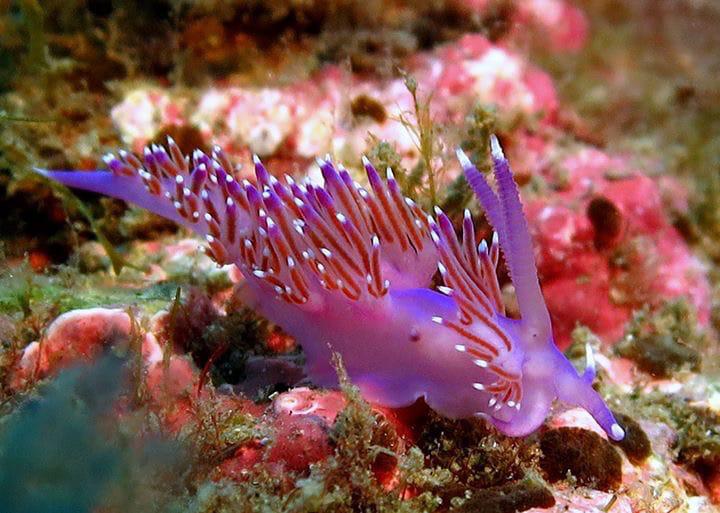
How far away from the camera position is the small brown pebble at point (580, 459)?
2609 mm

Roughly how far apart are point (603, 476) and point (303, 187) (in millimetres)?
1899

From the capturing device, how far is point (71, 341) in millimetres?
2932

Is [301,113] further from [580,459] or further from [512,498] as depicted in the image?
[512,498]

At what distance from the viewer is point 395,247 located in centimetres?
279

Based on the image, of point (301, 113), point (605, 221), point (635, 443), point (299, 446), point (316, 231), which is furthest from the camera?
point (301, 113)

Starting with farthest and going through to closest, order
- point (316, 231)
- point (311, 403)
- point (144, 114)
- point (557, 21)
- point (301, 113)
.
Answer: point (557, 21) → point (301, 113) → point (144, 114) → point (316, 231) → point (311, 403)

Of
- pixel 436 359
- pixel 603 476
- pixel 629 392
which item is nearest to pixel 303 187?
pixel 436 359

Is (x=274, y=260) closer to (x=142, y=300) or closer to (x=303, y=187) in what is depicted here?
(x=303, y=187)

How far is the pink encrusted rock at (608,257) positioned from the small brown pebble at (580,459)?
1.76m

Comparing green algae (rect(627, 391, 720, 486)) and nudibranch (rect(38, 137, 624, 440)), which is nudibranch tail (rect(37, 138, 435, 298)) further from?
green algae (rect(627, 391, 720, 486))

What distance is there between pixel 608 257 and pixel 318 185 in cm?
293

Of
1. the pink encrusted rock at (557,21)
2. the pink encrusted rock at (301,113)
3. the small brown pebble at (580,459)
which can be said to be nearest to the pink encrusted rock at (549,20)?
the pink encrusted rock at (557,21)

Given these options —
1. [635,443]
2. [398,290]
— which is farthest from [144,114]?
[635,443]

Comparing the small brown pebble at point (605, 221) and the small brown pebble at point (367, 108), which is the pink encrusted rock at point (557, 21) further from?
the small brown pebble at point (605, 221)
